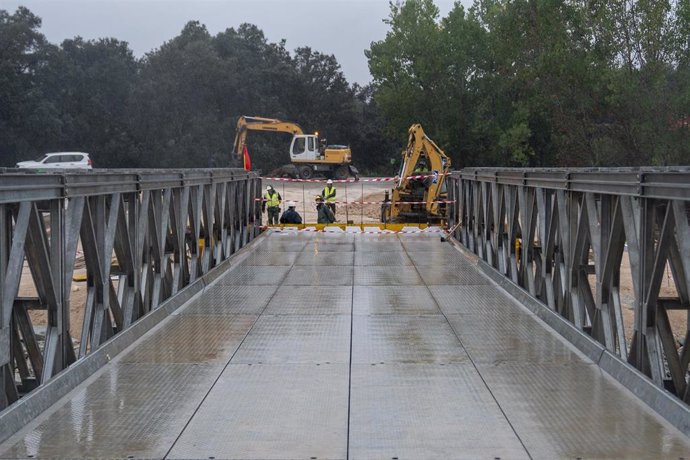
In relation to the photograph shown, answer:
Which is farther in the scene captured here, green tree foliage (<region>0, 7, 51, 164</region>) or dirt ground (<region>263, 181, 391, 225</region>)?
green tree foliage (<region>0, 7, 51, 164</region>)

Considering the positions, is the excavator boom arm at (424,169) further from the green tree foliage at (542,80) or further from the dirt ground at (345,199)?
the green tree foliage at (542,80)

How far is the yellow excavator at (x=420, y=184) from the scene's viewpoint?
24.4 metres

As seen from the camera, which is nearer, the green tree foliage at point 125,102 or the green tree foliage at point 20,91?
the green tree foliage at point 20,91

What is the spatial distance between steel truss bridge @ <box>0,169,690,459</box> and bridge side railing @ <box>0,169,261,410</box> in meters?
0.02

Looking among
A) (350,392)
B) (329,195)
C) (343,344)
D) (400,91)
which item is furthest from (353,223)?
(400,91)

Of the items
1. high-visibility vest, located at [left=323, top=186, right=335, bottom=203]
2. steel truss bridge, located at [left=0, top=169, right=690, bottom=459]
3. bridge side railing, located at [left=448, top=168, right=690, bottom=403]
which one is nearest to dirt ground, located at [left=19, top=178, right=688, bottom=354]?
high-visibility vest, located at [left=323, top=186, right=335, bottom=203]

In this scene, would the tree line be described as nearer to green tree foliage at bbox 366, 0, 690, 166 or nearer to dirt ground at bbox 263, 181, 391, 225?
green tree foliage at bbox 366, 0, 690, 166

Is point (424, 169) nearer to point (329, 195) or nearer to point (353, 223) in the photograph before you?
point (353, 223)

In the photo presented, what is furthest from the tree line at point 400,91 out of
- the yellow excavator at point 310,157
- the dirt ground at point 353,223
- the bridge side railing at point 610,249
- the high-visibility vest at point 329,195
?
the bridge side railing at point 610,249

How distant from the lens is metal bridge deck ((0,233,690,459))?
562 cm

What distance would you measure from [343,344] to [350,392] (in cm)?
183

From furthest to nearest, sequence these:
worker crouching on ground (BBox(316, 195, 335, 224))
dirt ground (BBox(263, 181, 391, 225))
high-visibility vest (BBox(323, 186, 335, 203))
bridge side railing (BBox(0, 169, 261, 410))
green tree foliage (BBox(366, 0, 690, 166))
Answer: dirt ground (BBox(263, 181, 391, 225))
green tree foliage (BBox(366, 0, 690, 166))
high-visibility vest (BBox(323, 186, 335, 203))
worker crouching on ground (BBox(316, 195, 335, 224))
bridge side railing (BBox(0, 169, 261, 410))

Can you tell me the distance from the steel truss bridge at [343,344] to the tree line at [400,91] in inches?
949

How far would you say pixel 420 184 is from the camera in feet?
84.1
